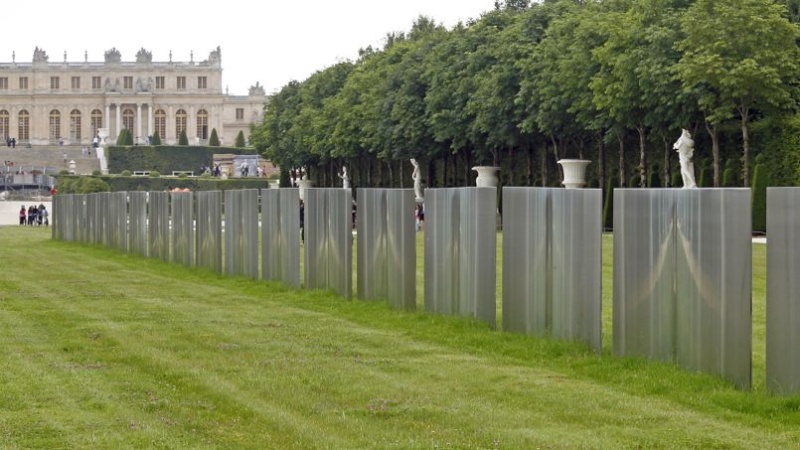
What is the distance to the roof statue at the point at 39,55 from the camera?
15088 centimetres

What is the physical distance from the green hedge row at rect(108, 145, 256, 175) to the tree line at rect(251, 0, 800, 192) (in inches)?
2328

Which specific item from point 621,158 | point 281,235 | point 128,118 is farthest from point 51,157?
point 281,235

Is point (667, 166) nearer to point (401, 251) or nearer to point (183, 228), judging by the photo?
point (183, 228)

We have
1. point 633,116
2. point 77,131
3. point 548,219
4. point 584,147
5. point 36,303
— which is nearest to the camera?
point 548,219

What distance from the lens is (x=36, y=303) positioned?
682 inches

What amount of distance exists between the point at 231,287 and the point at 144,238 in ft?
28.8

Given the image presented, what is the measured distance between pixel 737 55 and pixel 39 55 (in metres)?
123

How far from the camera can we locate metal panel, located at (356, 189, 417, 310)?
15.7m

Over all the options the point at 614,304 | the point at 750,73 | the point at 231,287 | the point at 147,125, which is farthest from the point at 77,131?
the point at 614,304

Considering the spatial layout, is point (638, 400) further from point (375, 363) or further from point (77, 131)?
point (77, 131)

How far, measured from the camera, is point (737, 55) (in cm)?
3662

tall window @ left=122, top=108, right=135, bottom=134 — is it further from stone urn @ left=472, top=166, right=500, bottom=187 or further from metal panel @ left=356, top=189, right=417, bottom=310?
metal panel @ left=356, top=189, right=417, bottom=310

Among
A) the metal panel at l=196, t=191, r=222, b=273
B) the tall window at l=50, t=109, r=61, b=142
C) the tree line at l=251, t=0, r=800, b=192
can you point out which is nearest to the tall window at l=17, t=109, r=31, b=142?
the tall window at l=50, t=109, r=61, b=142

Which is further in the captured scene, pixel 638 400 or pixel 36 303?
pixel 36 303
